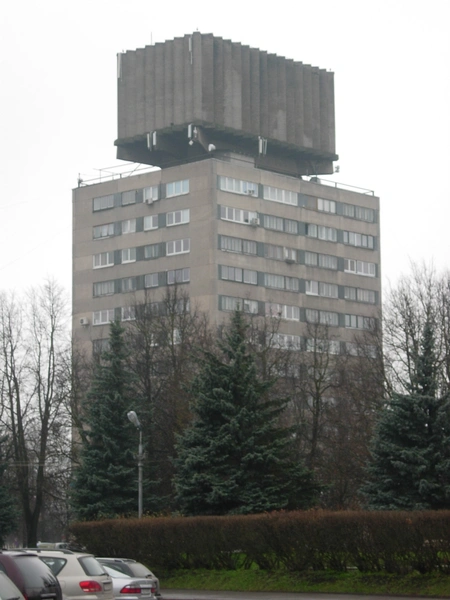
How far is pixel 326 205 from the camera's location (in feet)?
382

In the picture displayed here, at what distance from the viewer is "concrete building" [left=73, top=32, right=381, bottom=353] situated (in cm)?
10694

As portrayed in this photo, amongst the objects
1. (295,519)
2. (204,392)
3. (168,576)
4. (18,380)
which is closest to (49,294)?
(18,380)

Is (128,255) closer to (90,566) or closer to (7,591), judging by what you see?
(90,566)

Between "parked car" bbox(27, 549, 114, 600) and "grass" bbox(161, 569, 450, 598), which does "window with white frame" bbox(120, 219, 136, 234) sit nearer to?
"grass" bbox(161, 569, 450, 598)

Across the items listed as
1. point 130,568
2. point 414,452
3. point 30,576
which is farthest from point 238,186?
point 30,576

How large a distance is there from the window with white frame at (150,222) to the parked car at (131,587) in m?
83.4

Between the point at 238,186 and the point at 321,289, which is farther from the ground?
the point at 238,186

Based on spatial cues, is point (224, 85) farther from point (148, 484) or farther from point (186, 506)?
point (186, 506)

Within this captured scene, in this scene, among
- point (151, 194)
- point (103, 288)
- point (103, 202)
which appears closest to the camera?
point (151, 194)

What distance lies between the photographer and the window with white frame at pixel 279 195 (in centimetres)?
11056

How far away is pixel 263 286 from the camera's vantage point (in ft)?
360

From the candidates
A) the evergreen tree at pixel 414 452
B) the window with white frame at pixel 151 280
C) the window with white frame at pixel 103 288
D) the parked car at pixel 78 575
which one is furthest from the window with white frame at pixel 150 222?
the parked car at pixel 78 575

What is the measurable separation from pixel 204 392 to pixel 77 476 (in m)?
9.61

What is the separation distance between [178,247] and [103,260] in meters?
9.31
